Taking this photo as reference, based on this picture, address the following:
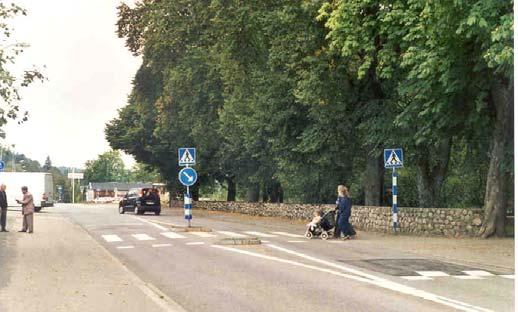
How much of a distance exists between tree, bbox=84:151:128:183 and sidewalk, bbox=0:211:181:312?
15719cm

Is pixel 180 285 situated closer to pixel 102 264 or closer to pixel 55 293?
pixel 55 293

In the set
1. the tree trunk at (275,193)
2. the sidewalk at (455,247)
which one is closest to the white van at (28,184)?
the tree trunk at (275,193)

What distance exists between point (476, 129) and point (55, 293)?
14.8 meters

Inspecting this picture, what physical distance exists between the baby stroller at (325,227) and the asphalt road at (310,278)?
234 centimetres

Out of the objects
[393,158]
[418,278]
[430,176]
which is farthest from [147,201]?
[418,278]

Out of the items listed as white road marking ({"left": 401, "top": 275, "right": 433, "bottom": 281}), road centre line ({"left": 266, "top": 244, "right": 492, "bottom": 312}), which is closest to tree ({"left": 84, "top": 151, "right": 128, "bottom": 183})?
road centre line ({"left": 266, "top": 244, "right": 492, "bottom": 312})

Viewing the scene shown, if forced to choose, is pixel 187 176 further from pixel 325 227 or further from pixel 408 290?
pixel 408 290

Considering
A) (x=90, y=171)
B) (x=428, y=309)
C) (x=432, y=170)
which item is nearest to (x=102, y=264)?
(x=428, y=309)

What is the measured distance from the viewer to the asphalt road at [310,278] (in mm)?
9383

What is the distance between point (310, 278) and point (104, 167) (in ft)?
545

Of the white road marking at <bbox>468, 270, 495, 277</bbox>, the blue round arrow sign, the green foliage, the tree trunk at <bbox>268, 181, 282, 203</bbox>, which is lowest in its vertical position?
the white road marking at <bbox>468, 270, 495, 277</bbox>

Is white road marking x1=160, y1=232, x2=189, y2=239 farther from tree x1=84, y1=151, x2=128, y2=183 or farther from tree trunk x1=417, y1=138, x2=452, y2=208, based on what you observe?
tree x1=84, y1=151, x2=128, y2=183

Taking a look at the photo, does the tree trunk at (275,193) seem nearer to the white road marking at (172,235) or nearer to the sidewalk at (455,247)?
the white road marking at (172,235)

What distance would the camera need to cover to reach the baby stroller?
2192 centimetres
